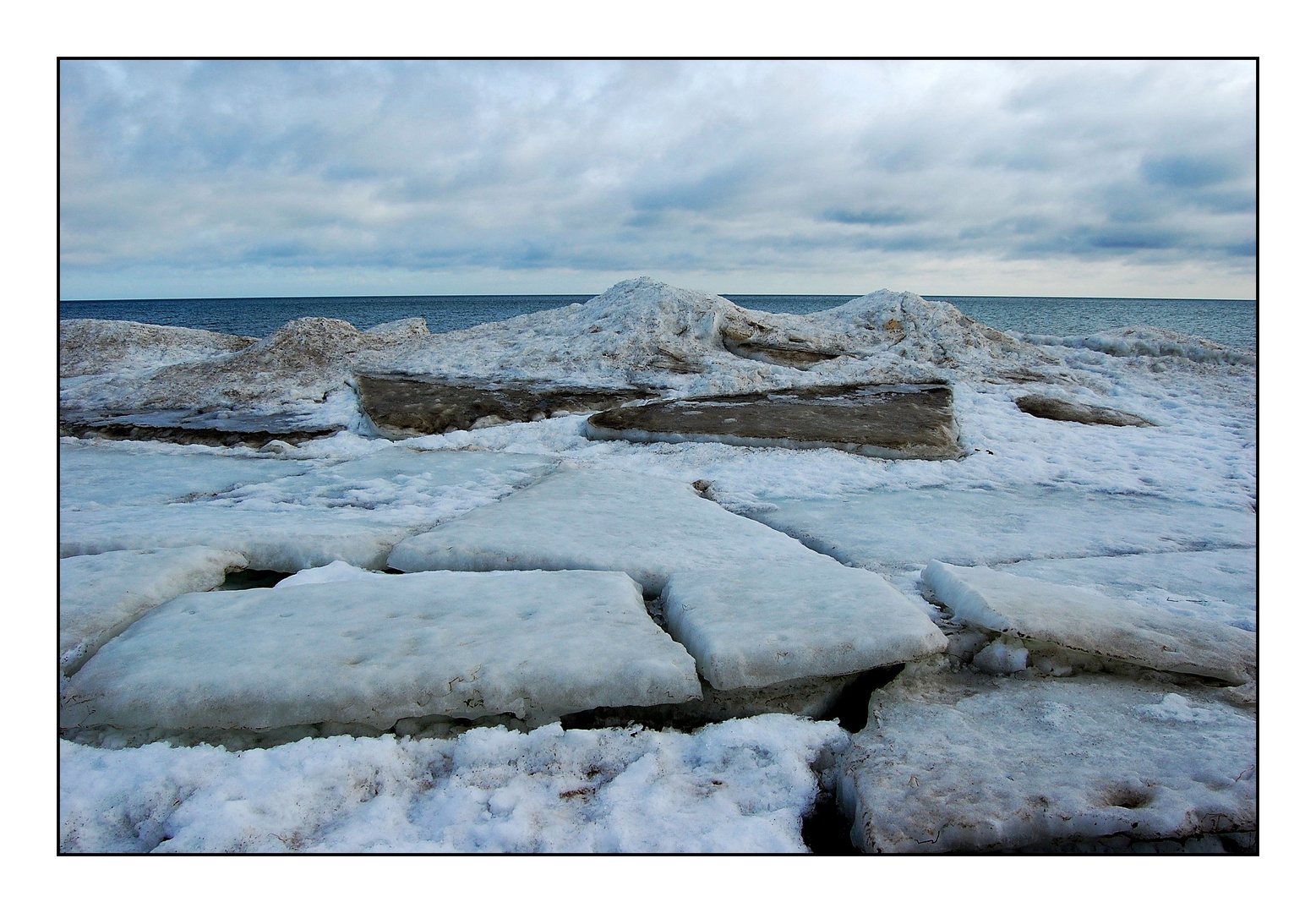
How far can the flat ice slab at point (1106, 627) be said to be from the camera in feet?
6.99

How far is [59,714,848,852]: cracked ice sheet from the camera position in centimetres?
155

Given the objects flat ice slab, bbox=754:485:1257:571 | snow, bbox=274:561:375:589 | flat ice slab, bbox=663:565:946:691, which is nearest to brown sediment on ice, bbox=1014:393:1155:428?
flat ice slab, bbox=754:485:1257:571

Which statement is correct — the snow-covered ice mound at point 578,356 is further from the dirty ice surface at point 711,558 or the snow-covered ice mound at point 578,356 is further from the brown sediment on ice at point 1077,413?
the brown sediment on ice at point 1077,413

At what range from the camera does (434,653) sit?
201 cm

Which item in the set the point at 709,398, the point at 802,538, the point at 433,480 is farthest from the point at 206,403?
the point at 802,538

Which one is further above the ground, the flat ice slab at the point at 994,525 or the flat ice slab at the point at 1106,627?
the flat ice slab at the point at 994,525

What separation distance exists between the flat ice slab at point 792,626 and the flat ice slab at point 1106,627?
234 mm

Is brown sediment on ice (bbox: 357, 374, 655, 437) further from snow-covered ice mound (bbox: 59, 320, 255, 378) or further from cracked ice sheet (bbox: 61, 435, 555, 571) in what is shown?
snow-covered ice mound (bbox: 59, 320, 255, 378)

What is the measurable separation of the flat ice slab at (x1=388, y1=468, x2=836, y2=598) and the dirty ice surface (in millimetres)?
19

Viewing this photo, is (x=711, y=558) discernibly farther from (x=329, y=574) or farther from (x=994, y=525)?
(x=994, y=525)

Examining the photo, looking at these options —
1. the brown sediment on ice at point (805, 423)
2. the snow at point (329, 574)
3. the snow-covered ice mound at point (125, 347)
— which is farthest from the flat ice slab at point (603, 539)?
the snow-covered ice mound at point (125, 347)

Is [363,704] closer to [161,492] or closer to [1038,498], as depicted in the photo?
[161,492]

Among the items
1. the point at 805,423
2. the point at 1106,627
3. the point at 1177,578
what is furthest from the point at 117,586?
the point at 805,423

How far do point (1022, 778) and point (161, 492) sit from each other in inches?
167
